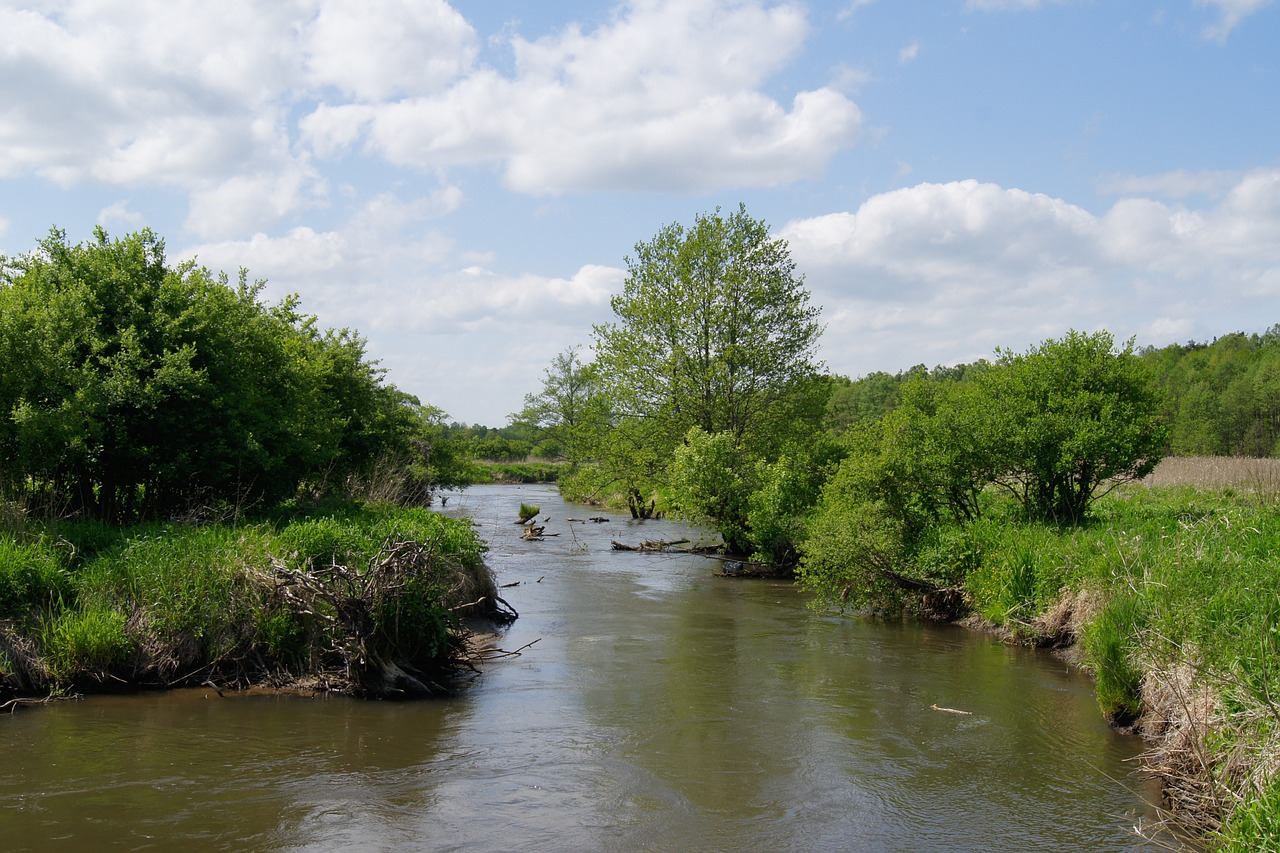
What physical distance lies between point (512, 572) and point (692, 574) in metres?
5.23

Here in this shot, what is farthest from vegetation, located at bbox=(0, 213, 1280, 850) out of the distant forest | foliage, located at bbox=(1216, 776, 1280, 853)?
the distant forest

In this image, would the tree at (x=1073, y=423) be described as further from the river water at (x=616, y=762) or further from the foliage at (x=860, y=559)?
the river water at (x=616, y=762)

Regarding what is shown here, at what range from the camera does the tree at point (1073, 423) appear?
17975mm

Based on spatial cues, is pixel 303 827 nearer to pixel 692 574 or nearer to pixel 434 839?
pixel 434 839

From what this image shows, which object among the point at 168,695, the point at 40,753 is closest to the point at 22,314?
the point at 168,695

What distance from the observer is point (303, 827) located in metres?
8.10

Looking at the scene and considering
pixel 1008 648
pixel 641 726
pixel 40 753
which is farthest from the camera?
pixel 1008 648

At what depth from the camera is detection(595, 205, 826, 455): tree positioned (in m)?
33.5

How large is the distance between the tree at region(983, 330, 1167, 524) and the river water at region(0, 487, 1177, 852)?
4.80m

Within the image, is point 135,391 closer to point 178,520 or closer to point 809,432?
point 178,520

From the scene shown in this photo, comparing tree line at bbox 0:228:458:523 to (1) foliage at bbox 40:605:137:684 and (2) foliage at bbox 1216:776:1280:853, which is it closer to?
(1) foliage at bbox 40:605:137:684

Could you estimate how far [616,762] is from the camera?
396 inches

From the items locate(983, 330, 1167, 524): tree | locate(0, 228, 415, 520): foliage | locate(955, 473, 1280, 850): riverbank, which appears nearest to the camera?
locate(955, 473, 1280, 850): riverbank

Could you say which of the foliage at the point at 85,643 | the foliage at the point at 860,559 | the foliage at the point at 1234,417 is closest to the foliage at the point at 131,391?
the foliage at the point at 85,643
